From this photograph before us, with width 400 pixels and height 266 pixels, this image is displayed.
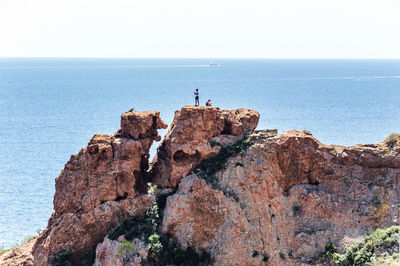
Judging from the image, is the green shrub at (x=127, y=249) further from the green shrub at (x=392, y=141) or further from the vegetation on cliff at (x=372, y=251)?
the green shrub at (x=392, y=141)

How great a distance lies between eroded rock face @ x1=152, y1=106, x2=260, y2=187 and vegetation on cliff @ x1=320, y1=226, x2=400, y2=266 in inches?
464

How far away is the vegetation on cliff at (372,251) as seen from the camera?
1395 inches

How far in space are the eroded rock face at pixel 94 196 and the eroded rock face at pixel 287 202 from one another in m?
3.77

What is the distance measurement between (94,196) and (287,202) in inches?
581

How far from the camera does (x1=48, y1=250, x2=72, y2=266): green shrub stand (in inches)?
1533

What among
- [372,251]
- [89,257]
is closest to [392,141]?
[372,251]

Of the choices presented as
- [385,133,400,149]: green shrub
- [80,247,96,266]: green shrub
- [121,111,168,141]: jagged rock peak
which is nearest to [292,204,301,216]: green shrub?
[385,133,400,149]: green shrub

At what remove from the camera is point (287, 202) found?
40031 mm

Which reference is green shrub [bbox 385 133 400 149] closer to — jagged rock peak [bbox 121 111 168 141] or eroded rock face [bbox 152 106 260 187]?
eroded rock face [bbox 152 106 260 187]

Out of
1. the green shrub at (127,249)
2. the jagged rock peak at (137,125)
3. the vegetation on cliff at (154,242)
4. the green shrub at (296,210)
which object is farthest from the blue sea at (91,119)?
the green shrub at (296,210)

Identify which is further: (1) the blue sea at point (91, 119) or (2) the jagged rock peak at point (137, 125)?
(1) the blue sea at point (91, 119)

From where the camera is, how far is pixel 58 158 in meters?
83.1

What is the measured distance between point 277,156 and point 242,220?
5.97m

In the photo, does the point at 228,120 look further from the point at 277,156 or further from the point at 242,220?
the point at 242,220
